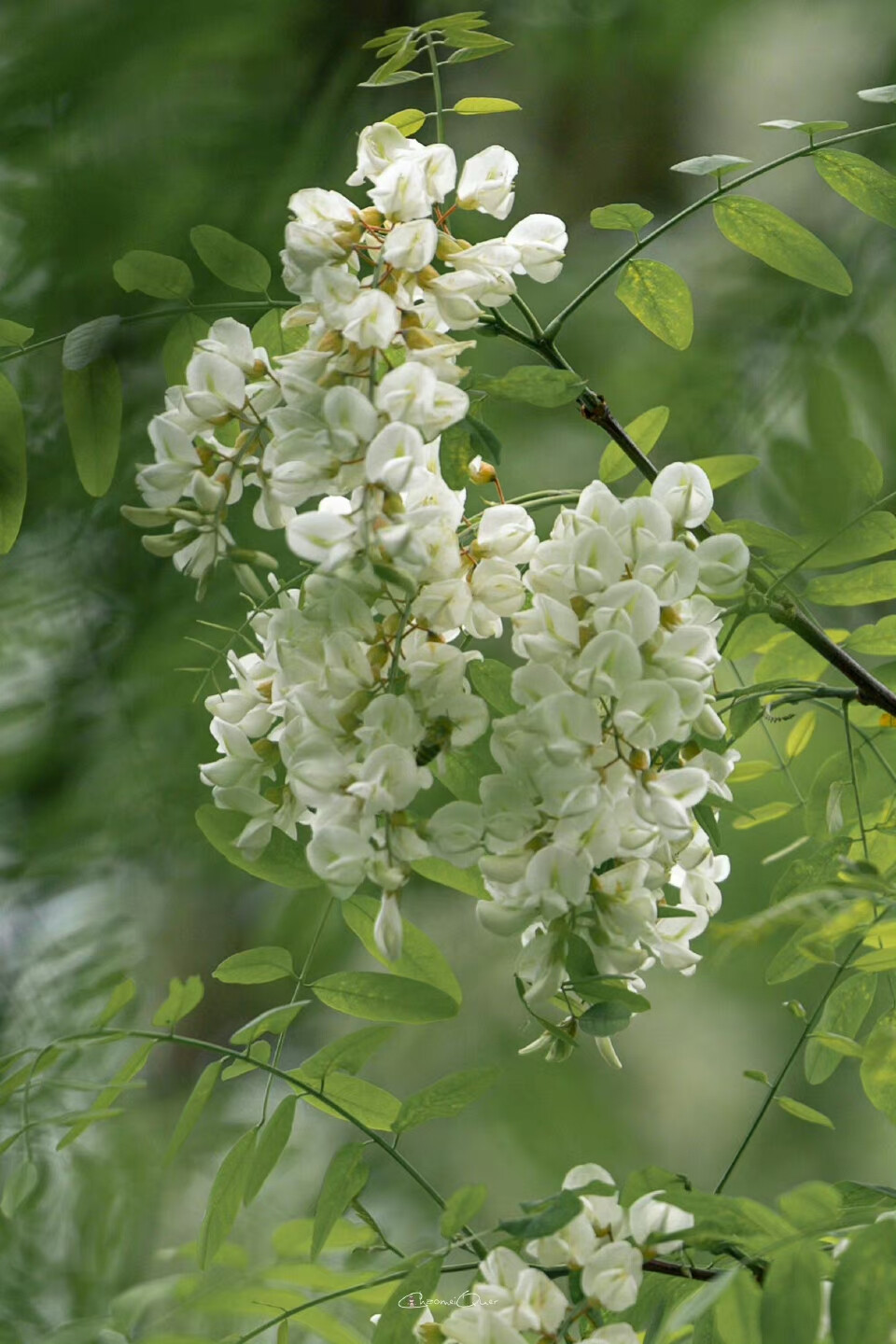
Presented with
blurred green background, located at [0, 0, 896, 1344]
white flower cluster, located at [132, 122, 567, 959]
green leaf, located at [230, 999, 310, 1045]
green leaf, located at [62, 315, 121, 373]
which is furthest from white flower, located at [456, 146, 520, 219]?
blurred green background, located at [0, 0, 896, 1344]

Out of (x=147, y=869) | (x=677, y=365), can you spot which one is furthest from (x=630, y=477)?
(x=147, y=869)

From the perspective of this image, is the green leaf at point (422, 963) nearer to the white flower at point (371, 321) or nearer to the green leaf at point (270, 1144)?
the green leaf at point (270, 1144)

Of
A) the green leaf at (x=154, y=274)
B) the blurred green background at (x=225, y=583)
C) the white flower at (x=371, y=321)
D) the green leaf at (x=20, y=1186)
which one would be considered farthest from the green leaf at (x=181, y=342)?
the blurred green background at (x=225, y=583)

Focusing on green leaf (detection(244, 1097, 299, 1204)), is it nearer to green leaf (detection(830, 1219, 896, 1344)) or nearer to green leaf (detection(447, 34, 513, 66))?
green leaf (detection(830, 1219, 896, 1344))

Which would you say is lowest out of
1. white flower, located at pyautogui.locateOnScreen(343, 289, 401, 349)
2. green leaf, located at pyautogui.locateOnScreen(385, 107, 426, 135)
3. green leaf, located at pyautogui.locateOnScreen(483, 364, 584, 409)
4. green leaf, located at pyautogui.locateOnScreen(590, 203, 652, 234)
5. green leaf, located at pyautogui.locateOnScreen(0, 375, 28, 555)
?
green leaf, located at pyautogui.locateOnScreen(0, 375, 28, 555)

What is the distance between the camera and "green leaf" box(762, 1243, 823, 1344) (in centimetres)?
24

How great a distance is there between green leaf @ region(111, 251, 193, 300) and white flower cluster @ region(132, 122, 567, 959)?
0.20ft

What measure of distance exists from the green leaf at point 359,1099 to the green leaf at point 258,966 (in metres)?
0.03

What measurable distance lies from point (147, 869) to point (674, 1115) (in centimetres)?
52

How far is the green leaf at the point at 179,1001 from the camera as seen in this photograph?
0.33 metres

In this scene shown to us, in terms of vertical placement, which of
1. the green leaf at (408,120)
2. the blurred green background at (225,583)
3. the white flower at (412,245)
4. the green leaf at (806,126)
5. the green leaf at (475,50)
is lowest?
the blurred green background at (225,583)

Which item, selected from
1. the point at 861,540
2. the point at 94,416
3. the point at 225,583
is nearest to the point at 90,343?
the point at 94,416

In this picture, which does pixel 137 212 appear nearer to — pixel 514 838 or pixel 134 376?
pixel 134 376

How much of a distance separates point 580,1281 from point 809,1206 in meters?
0.07
